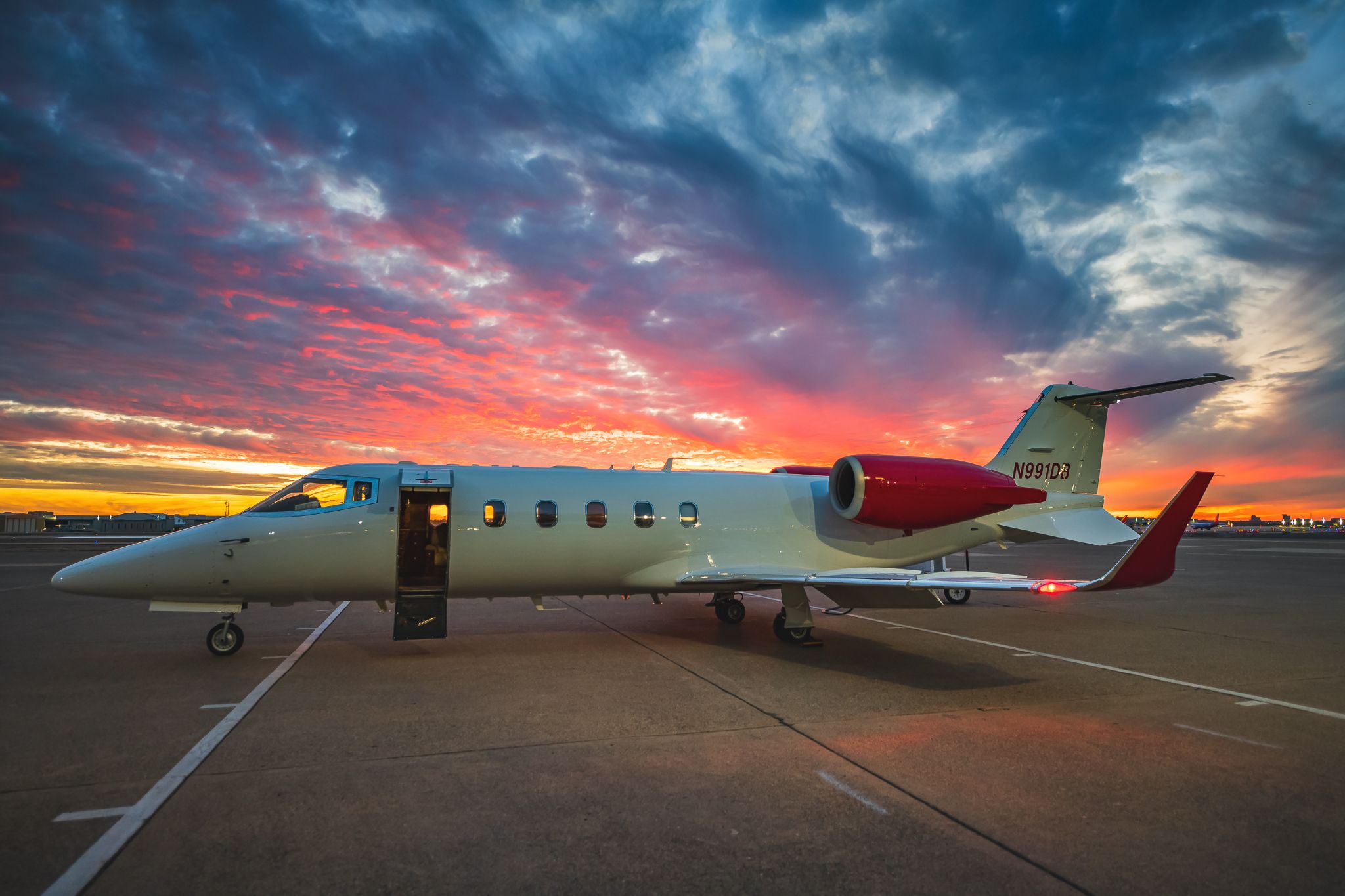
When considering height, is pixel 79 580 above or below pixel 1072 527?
below

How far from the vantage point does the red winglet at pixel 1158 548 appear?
6.28m

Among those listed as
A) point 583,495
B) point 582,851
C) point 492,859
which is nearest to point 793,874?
point 582,851

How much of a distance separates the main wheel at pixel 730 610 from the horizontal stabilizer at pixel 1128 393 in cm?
704

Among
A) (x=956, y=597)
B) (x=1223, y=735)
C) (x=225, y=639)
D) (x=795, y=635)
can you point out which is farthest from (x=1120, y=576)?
(x=956, y=597)

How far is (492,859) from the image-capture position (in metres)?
3.71

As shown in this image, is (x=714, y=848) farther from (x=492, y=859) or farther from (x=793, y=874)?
(x=492, y=859)

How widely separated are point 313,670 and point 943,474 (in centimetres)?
928

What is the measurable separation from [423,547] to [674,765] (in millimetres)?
6148

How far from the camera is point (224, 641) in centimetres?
918

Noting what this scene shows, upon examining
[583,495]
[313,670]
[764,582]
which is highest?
[583,495]

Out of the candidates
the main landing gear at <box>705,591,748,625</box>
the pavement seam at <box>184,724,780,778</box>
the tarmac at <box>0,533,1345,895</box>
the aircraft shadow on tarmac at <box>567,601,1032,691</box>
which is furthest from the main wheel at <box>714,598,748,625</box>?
the pavement seam at <box>184,724,780,778</box>

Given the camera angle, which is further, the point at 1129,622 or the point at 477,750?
the point at 1129,622

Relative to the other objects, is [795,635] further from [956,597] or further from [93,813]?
[93,813]

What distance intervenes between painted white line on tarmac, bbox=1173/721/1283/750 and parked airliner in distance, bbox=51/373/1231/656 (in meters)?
1.73
